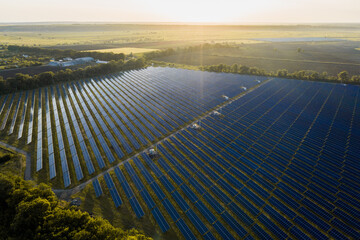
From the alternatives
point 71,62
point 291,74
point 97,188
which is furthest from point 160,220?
point 71,62

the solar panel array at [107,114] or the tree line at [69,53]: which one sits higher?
the tree line at [69,53]

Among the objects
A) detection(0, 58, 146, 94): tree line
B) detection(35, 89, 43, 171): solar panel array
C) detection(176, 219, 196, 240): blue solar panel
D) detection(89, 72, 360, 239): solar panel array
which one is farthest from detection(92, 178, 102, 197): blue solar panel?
detection(0, 58, 146, 94): tree line

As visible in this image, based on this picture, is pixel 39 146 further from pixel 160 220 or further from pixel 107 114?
pixel 160 220

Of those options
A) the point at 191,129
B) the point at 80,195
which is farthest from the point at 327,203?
the point at 80,195

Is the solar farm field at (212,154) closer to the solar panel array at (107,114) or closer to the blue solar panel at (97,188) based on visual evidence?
the blue solar panel at (97,188)

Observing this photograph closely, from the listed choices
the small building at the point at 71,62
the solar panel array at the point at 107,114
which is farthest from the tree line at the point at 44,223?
the small building at the point at 71,62
